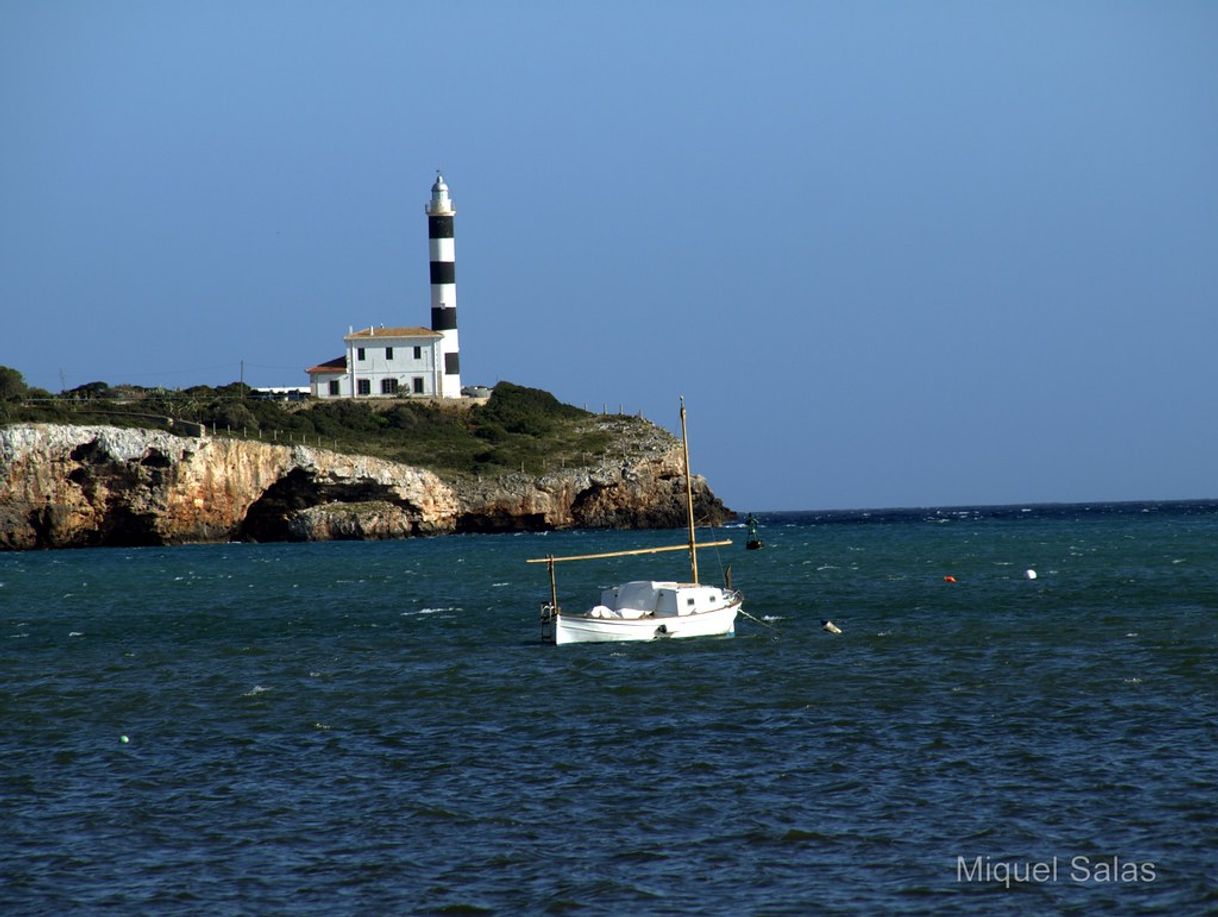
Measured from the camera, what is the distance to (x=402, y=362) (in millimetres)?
127062

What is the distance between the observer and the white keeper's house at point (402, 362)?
411 ft

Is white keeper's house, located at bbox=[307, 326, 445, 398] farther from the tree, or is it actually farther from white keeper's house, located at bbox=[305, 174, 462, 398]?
the tree

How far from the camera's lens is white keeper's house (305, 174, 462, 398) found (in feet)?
411

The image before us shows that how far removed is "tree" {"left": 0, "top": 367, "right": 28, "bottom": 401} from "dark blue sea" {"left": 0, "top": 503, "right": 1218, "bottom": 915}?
76717 millimetres

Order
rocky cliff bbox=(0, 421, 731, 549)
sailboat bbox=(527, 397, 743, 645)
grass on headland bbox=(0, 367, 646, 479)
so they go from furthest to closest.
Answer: grass on headland bbox=(0, 367, 646, 479) → rocky cliff bbox=(0, 421, 731, 549) → sailboat bbox=(527, 397, 743, 645)

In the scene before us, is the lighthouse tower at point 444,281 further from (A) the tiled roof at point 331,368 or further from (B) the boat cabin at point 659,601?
(B) the boat cabin at point 659,601

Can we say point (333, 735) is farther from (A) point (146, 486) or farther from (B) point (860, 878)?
(A) point (146, 486)

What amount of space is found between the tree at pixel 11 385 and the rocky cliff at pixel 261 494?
19.5m

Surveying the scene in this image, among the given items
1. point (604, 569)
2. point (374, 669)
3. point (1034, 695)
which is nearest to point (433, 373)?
point (604, 569)

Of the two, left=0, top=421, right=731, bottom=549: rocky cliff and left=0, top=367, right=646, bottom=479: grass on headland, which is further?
left=0, top=367, right=646, bottom=479: grass on headland

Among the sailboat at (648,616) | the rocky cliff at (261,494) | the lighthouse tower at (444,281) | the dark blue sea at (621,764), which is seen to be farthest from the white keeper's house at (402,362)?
the sailboat at (648,616)

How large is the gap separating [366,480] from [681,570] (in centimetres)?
3791

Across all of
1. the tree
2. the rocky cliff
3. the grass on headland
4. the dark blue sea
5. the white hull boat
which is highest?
the tree

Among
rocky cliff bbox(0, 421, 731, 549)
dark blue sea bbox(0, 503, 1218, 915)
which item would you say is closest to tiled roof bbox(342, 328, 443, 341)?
rocky cliff bbox(0, 421, 731, 549)
